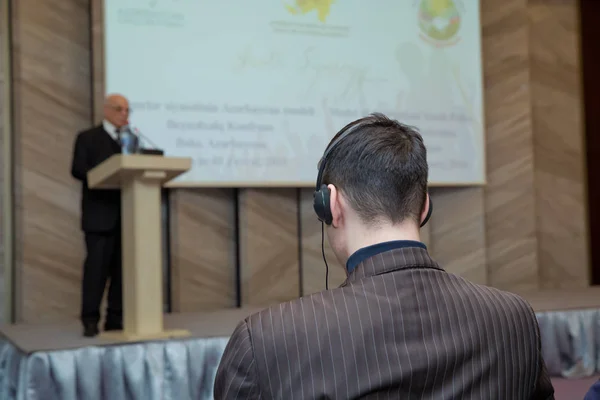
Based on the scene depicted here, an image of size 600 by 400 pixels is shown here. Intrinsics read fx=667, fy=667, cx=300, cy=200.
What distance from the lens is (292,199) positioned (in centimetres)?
465

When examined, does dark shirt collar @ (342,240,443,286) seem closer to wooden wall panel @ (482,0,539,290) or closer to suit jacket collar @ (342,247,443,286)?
suit jacket collar @ (342,247,443,286)

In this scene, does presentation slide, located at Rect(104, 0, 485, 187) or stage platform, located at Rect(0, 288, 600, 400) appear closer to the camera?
stage platform, located at Rect(0, 288, 600, 400)

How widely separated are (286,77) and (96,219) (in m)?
1.78

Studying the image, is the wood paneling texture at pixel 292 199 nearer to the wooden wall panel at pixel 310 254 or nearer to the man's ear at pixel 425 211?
the wooden wall panel at pixel 310 254

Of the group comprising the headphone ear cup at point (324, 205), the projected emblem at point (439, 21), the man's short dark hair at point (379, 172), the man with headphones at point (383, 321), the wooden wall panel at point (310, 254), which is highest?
the projected emblem at point (439, 21)

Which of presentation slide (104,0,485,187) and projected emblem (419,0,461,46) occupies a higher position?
projected emblem (419,0,461,46)

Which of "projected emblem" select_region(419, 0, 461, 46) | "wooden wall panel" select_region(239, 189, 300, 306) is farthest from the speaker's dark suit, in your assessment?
"projected emblem" select_region(419, 0, 461, 46)

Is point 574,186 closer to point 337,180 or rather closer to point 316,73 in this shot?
point 316,73

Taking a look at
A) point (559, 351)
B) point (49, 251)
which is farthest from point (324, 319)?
point (49, 251)

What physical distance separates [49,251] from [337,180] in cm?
351

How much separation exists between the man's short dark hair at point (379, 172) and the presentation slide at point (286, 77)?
290cm

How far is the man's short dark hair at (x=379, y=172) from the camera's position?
0.94 metres

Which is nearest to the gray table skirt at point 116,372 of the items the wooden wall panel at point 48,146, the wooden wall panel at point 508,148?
the wooden wall panel at point 48,146

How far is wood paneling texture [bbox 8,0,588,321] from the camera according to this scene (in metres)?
4.06
